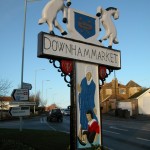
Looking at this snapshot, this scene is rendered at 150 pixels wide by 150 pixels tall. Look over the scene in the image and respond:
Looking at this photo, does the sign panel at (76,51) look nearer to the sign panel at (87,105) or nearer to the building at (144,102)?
the sign panel at (87,105)

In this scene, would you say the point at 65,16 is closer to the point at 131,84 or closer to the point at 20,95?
the point at 20,95

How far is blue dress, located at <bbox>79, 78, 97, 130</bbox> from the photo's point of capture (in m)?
→ 9.38

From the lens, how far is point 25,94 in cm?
1819

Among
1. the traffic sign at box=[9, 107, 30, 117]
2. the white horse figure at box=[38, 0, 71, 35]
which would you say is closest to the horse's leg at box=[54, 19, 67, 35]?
the white horse figure at box=[38, 0, 71, 35]

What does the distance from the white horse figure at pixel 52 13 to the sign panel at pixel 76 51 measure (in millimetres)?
346

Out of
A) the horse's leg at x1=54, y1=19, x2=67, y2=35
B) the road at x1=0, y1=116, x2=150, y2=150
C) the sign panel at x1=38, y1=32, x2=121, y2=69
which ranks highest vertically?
the horse's leg at x1=54, y1=19, x2=67, y2=35

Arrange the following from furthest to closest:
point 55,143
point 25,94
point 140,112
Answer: point 140,112 → point 25,94 → point 55,143

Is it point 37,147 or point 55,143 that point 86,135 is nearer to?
point 37,147

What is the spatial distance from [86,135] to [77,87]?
126cm

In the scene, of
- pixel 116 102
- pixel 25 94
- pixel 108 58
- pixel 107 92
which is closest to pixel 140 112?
pixel 116 102

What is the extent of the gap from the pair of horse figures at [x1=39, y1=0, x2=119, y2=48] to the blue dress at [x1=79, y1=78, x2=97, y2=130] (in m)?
1.45

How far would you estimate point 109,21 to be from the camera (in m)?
10.8

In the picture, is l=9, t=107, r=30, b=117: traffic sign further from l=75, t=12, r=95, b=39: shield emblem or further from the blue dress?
l=75, t=12, r=95, b=39: shield emblem

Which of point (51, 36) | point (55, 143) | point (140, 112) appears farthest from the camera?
point (140, 112)
